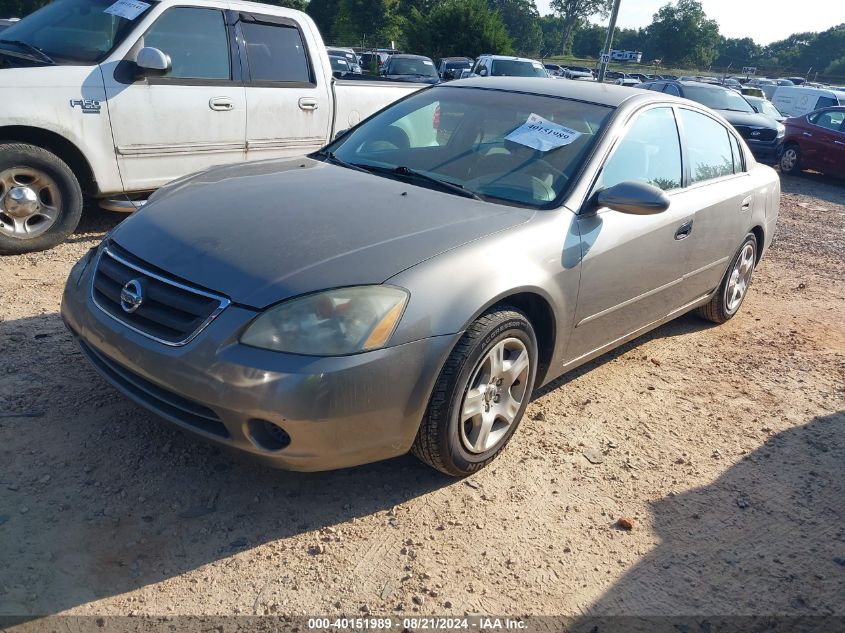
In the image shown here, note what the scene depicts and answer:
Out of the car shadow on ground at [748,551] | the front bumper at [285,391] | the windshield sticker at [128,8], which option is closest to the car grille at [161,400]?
the front bumper at [285,391]

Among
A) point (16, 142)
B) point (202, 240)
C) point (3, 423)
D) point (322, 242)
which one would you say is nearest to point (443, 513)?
point (322, 242)

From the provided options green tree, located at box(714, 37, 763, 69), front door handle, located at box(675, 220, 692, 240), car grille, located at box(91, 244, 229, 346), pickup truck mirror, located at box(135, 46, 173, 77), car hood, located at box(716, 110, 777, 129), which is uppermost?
pickup truck mirror, located at box(135, 46, 173, 77)

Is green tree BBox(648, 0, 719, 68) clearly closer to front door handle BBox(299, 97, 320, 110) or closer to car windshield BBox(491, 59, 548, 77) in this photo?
car windshield BBox(491, 59, 548, 77)

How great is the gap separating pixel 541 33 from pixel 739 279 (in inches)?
3794

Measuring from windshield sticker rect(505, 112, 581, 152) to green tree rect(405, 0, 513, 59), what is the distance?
31.2m

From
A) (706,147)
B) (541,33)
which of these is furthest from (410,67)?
(541,33)

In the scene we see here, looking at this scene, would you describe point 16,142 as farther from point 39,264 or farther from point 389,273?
point 389,273

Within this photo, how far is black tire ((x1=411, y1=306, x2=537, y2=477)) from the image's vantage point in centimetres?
277

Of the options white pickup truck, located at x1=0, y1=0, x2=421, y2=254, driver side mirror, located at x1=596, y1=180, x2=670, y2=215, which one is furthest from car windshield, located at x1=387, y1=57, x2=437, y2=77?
driver side mirror, located at x1=596, y1=180, x2=670, y2=215

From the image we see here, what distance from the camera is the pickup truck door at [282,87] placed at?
6035mm

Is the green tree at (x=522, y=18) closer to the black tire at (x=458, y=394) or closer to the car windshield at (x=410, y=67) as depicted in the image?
the car windshield at (x=410, y=67)

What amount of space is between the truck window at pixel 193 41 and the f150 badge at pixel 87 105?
62cm

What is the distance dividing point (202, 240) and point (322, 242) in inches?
18.9

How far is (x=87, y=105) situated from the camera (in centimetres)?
516
